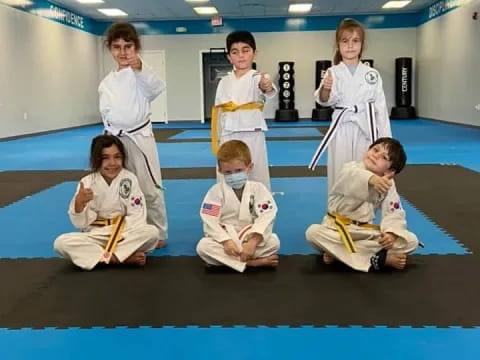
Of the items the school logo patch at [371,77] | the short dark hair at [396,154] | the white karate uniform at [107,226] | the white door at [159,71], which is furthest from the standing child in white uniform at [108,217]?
the white door at [159,71]

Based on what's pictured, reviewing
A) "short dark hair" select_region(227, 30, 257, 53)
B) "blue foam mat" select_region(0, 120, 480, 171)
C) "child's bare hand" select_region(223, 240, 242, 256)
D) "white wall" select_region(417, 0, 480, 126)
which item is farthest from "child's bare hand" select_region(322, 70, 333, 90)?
"white wall" select_region(417, 0, 480, 126)

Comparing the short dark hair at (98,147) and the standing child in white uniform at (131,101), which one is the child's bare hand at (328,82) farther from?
the short dark hair at (98,147)

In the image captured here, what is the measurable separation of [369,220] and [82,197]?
68.8 inches

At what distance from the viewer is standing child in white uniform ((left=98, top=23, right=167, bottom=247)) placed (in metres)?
3.62

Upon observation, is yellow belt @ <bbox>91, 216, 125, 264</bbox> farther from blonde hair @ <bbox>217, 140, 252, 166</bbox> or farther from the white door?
the white door

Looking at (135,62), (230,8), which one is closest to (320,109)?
(230,8)

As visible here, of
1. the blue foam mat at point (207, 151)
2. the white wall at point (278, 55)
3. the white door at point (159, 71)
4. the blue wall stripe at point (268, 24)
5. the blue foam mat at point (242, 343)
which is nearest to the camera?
the blue foam mat at point (242, 343)

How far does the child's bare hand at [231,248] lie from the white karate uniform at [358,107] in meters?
0.97

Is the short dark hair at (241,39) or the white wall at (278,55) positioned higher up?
the white wall at (278,55)

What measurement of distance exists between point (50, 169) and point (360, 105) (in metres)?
5.49

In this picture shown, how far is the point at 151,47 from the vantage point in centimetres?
1969

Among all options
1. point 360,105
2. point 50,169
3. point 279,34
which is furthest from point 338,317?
point 279,34

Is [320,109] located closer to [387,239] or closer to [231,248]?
[387,239]

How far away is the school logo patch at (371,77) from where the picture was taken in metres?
3.59
